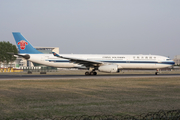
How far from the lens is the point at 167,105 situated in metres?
11.1

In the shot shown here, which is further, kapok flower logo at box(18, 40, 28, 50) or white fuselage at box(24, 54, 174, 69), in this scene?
kapok flower logo at box(18, 40, 28, 50)

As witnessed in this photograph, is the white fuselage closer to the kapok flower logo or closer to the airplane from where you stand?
the airplane

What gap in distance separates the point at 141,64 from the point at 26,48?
20564mm

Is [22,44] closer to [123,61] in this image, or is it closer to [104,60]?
[104,60]

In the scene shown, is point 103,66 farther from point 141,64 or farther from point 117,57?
point 141,64

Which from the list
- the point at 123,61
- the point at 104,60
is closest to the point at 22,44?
the point at 104,60

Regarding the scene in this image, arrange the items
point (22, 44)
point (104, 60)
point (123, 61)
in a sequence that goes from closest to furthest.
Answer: point (123, 61)
point (104, 60)
point (22, 44)

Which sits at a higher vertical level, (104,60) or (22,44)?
(22,44)

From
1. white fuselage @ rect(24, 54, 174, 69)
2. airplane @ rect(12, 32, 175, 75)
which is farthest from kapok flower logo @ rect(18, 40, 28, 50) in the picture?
white fuselage @ rect(24, 54, 174, 69)

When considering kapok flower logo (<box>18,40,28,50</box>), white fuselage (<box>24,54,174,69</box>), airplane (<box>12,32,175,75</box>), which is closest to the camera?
airplane (<box>12,32,175,75</box>)

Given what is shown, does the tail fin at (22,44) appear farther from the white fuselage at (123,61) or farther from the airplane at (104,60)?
the white fuselage at (123,61)

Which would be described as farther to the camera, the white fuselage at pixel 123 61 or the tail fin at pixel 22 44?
the tail fin at pixel 22 44

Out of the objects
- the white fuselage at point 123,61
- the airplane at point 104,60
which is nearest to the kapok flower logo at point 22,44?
the airplane at point 104,60

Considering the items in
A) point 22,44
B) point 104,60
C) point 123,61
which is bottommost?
point 123,61
